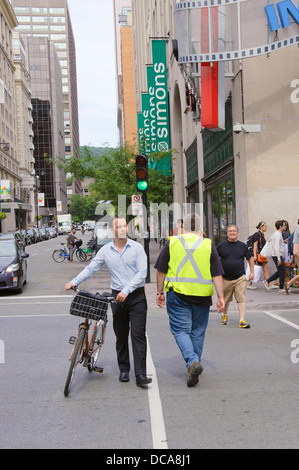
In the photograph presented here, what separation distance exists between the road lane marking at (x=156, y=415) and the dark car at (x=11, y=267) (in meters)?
8.86

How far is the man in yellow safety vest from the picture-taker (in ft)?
18.6

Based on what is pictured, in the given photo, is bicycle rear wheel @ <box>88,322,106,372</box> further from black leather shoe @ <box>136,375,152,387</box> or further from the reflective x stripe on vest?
the reflective x stripe on vest

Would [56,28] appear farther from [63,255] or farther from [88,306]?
[88,306]

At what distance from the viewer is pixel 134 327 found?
18.6 ft

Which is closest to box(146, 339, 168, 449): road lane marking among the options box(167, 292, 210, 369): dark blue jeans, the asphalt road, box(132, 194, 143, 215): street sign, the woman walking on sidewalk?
the asphalt road

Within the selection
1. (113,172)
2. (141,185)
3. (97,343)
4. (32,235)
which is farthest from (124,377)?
(32,235)

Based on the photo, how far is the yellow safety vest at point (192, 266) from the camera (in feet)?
18.7

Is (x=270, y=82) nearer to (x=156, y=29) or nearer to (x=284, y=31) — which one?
(x=284, y=31)

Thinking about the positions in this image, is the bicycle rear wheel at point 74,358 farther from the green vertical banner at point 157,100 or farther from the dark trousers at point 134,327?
the green vertical banner at point 157,100

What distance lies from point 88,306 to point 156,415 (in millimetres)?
1321

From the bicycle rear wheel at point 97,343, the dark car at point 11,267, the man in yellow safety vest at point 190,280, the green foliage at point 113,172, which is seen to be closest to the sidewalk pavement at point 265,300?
the dark car at point 11,267

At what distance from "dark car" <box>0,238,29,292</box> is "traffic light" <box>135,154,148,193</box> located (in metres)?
4.04

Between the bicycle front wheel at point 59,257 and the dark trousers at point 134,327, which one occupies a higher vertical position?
the dark trousers at point 134,327

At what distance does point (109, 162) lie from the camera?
75.2 feet
